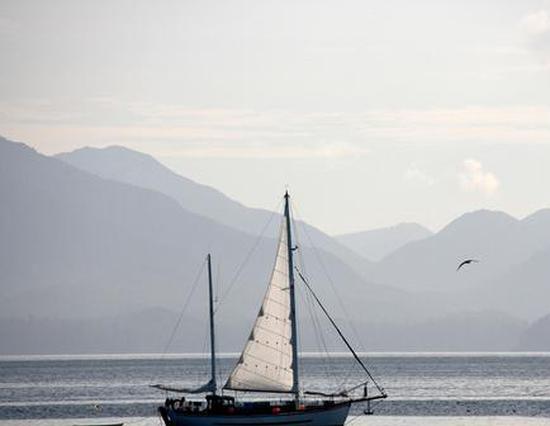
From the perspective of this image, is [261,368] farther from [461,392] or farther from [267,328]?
[461,392]

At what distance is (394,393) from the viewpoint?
199 m

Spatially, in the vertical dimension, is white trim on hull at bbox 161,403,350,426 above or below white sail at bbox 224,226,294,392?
below

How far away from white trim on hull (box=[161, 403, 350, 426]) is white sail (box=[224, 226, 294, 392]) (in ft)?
6.32

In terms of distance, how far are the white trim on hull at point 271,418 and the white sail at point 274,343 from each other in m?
1.93

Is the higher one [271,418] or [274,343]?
[274,343]

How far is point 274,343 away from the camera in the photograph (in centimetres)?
11312

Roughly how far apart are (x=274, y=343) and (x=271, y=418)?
513 cm

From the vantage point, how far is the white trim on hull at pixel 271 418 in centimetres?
11325

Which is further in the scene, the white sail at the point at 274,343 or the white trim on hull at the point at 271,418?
the white trim on hull at the point at 271,418

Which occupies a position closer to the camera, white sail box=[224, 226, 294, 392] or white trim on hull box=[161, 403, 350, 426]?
white sail box=[224, 226, 294, 392]

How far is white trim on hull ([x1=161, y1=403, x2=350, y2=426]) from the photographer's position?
113 metres

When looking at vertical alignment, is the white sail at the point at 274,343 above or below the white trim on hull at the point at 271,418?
above

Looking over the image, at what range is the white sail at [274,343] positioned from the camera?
113 metres

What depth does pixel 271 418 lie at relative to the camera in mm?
113125
